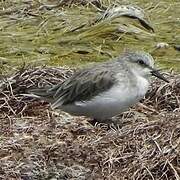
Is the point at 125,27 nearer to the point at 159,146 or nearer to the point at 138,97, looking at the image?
the point at 138,97

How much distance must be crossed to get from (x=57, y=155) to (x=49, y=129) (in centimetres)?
83

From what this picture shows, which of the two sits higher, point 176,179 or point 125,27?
point 176,179

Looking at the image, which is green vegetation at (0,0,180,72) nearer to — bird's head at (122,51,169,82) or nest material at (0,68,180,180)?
nest material at (0,68,180,180)

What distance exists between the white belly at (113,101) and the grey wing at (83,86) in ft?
0.33

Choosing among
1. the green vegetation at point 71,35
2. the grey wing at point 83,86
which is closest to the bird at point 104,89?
the grey wing at point 83,86

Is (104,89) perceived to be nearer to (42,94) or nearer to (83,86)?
(83,86)

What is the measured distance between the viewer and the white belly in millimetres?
8164

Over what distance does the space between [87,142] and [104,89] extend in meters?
0.68

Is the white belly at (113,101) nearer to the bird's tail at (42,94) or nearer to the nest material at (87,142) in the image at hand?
the nest material at (87,142)

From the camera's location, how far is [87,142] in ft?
25.7

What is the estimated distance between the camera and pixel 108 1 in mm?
14422

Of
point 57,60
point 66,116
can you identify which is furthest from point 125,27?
point 66,116

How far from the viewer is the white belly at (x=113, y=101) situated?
321 inches

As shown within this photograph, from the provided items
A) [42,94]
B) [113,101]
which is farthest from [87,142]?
[42,94]
